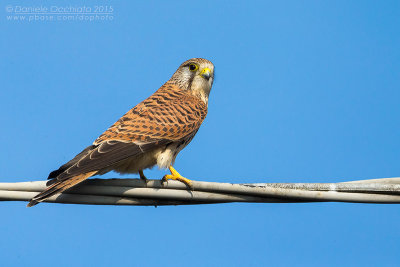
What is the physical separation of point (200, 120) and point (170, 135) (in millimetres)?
569

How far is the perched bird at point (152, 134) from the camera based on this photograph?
11.0 feet

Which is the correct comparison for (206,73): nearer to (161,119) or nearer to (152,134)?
(161,119)

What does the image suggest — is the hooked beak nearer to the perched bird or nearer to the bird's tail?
the perched bird

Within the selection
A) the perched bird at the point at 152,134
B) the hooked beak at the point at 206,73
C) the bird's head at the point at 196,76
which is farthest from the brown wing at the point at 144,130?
the hooked beak at the point at 206,73

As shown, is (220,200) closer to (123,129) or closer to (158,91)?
(123,129)

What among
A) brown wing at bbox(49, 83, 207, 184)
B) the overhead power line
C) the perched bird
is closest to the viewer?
the overhead power line

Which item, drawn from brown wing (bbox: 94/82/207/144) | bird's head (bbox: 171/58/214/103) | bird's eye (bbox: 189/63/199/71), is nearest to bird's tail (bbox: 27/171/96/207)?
brown wing (bbox: 94/82/207/144)

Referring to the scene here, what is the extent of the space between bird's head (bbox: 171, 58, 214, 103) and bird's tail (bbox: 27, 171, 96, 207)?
2.25m

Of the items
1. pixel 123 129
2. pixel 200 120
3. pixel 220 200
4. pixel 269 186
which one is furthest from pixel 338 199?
pixel 200 120

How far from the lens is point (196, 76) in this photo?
17.9 ft

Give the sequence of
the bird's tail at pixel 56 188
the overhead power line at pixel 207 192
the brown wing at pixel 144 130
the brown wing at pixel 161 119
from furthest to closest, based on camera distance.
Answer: the brown wing at pixel 161 119 → the brown wing at pixel 144 130 → the bird's tail at pixel 56 188 → the overhead power line at pixel 207 192

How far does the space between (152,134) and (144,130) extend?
0.07 m

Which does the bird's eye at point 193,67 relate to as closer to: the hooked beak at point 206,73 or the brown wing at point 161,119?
the hooked beak at point 206,73

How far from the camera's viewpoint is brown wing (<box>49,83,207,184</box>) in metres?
3.47
